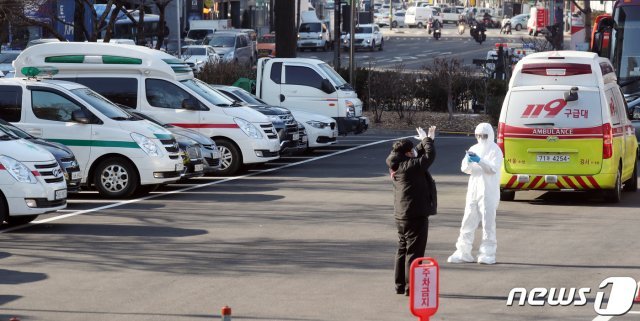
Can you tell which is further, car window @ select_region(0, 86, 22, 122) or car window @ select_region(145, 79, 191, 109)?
car window @ select_region(145, 79, 191, 109)

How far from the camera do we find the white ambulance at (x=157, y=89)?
22625mm

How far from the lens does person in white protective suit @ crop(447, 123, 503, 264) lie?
45.2ft

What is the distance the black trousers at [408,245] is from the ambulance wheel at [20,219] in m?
6.75

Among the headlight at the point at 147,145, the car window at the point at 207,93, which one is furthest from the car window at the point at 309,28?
the headlight at the point at 147,145

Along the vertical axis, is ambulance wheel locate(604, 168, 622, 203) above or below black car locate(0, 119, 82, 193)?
below

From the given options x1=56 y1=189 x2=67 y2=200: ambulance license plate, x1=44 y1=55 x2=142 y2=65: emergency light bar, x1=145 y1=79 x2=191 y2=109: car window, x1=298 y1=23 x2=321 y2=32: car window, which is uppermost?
x1=44 y1=55 x2=142 y2=65: emergency light bar

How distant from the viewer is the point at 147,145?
1983cm

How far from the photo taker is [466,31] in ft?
345

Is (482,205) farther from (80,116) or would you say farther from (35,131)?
(35,131)

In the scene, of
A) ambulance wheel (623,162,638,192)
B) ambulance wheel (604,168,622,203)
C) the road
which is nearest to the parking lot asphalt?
ambulance wheel (604,168,622,203)

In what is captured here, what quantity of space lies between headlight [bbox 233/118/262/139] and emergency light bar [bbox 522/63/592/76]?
18.5 feet

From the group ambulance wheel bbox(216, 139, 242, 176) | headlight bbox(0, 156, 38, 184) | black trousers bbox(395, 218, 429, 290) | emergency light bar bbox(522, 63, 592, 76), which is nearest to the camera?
black trousers bbox(395, 218, 429, 290)

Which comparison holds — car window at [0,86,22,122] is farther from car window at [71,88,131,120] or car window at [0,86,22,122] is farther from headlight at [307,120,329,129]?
headlight at [307,120,329,129]

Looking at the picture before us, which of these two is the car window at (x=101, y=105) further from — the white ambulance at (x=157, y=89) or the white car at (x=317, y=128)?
the white car at (x=317, y=128)
